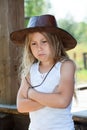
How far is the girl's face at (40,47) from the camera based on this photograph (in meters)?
2.13

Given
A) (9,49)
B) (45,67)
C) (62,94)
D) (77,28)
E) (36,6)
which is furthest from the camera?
(36,6)

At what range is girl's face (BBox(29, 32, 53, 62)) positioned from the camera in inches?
83.9

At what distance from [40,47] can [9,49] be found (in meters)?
1.39

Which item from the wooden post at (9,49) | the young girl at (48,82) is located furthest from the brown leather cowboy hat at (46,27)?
the wooden post at (9,49)

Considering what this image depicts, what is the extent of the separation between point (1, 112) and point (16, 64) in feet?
1.69

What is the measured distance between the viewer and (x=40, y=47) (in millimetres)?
2127

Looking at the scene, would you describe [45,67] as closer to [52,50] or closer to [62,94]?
[52,50]

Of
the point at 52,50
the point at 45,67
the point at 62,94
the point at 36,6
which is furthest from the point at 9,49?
the point at 36,6

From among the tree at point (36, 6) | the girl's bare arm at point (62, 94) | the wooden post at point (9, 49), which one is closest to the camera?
the girl's bare arm at point (62, 94)

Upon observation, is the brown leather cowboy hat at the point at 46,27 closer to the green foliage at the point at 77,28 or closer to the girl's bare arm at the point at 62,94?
the girl's bare arm at the point at 62,94

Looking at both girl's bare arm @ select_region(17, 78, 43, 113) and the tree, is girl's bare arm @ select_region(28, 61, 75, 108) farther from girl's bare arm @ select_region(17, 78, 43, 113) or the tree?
the tree

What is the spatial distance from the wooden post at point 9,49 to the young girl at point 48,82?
1237 millimetres

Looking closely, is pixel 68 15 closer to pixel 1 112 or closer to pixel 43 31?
pixel 1 112

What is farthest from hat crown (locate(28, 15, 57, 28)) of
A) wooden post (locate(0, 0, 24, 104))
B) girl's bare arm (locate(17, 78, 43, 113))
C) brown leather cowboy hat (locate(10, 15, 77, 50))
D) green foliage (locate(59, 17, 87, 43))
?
green foliage (locate(59, 17, 87, 43))
